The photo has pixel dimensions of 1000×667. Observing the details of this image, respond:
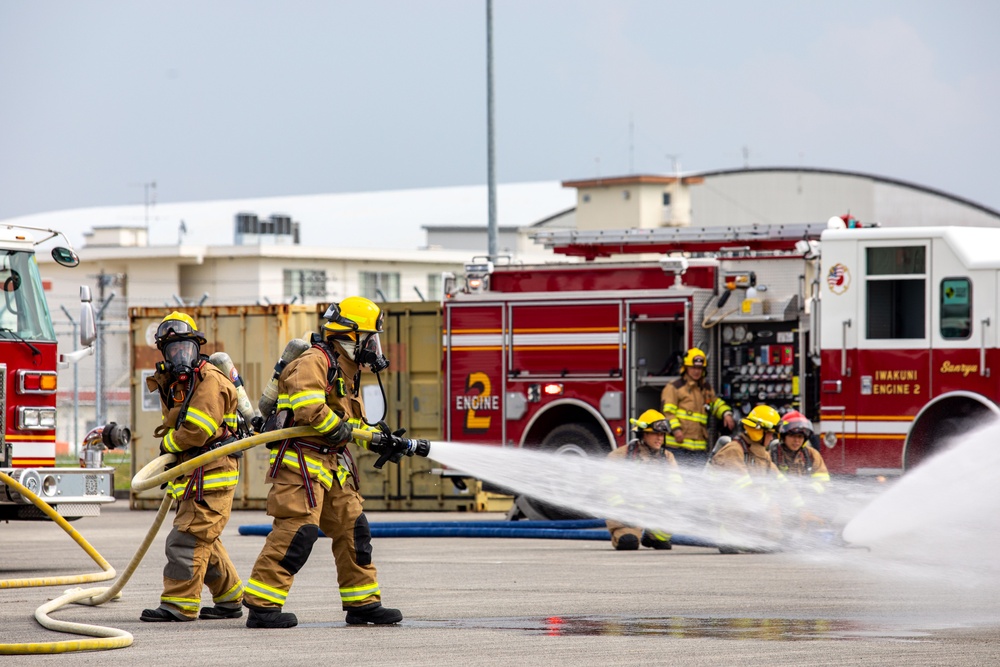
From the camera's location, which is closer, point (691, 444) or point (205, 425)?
point (205, 425)

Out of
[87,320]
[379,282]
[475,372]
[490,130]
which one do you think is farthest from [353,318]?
[379,282]

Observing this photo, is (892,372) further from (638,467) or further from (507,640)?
(507,640)

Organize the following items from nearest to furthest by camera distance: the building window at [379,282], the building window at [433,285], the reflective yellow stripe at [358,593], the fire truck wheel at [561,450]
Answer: the reflective yellow stripe at [358,593] < the fire truck wheel at [561,450] < the building window at [379,282] < the building window at [433,285]

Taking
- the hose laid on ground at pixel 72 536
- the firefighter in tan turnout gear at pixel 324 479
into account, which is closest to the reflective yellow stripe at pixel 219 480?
the firefighter in tan turnout gear at pixel 324 479

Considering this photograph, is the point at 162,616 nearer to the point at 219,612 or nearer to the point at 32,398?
the point at 219,612

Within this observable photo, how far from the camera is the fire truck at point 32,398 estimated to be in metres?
11.7

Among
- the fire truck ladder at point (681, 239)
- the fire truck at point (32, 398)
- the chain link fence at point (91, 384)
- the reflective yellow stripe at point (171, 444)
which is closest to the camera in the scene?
the reflective yellow stripe at point (171, 444)

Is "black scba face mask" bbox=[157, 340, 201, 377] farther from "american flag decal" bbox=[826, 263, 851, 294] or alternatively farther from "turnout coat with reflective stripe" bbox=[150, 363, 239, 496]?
"american flag decal" bbox=[826, 263, 851, 294]

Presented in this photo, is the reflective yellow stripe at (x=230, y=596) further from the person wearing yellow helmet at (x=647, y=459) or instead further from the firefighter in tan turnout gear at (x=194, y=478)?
the person wearing yellow helmet at (x=647, y=459)

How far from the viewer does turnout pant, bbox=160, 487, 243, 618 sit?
8672 millimetres

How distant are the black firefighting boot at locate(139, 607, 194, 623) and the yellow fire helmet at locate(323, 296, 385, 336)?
176 cm

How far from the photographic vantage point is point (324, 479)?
332 inches

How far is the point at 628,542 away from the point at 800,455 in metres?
1.64

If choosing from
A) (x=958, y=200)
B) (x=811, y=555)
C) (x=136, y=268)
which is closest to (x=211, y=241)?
(x=136, y=268)
